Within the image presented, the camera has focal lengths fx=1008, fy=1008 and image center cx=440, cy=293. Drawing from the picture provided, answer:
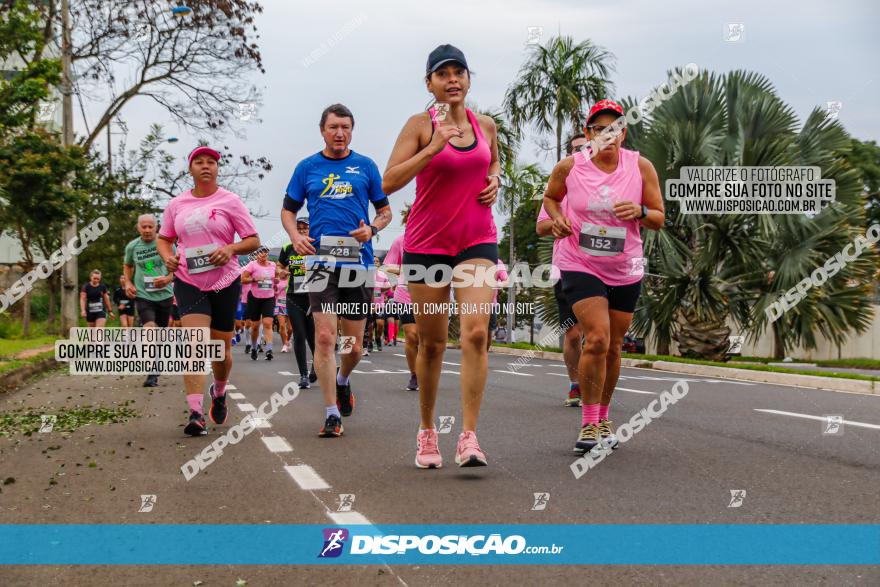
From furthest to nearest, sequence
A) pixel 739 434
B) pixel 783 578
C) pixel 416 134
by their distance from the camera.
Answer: pixel 739 434, pixel 416 134, pixel 783 578

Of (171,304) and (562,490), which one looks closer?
(562,490)

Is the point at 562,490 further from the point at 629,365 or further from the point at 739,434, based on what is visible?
the point at 629,365

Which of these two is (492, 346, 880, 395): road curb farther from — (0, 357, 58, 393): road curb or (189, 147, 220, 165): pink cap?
(0, 357, 58, 393): road curb

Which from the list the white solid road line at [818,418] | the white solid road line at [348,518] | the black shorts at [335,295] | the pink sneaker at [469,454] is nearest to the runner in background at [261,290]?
the black shorts at [335,295]

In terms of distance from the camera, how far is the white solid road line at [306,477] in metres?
5.21

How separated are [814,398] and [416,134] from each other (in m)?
7.09

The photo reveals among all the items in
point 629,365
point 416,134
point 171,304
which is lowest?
point 629,365

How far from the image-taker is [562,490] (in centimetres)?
496

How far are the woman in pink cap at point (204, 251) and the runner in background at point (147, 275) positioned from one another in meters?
4.12

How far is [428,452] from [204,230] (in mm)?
2789

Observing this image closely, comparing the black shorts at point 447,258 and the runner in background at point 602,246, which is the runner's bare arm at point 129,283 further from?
the black shorts at point 447,258

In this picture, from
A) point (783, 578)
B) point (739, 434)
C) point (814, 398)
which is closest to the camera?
point (783, 578)

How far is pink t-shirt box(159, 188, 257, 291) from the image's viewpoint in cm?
746

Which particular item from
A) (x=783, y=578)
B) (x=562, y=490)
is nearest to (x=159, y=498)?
(x=562, y=490)
